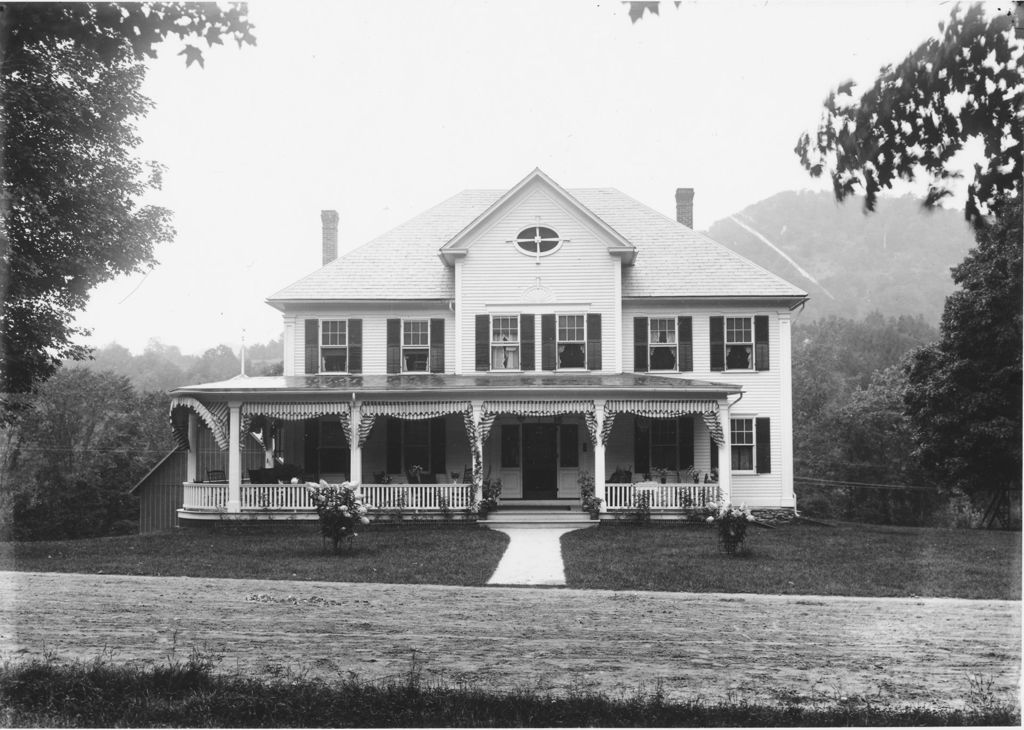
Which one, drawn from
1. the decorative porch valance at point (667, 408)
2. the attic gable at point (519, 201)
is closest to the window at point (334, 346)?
the attic gable at point (519, 201)

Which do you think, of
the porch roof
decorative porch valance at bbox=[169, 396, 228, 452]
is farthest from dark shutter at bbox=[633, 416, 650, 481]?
decorative porch valance at bbox=[169, 396, 228, 452]

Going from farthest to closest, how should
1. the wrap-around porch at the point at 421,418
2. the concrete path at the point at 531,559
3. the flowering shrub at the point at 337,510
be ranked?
1. the wrap-around porch at the point at 421,418
2. the flowering shrub at the point at 337,510
3. the concrete path at the point at 531,559

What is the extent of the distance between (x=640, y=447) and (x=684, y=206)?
843cm

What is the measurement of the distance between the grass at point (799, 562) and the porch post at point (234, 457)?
715 centimetres

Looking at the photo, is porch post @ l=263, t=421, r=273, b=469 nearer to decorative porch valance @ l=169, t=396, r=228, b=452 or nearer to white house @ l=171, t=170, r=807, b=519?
white house @ l=171, t=170, r=807, b=519

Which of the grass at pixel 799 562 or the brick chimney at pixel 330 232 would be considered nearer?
the grass at pixel 799 562

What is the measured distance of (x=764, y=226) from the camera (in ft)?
62.6

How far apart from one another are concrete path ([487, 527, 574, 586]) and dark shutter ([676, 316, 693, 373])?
20.2ft

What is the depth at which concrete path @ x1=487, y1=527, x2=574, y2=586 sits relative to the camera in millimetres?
11359

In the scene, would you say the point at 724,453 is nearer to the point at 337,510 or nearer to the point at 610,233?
the point at 610,233

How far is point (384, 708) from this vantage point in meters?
6.25

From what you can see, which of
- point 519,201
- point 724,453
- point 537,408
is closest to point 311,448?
point 537,408

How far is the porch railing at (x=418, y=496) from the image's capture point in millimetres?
18391

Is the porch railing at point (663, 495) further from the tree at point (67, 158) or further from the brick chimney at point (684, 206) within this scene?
the tree at point (67, 158)
